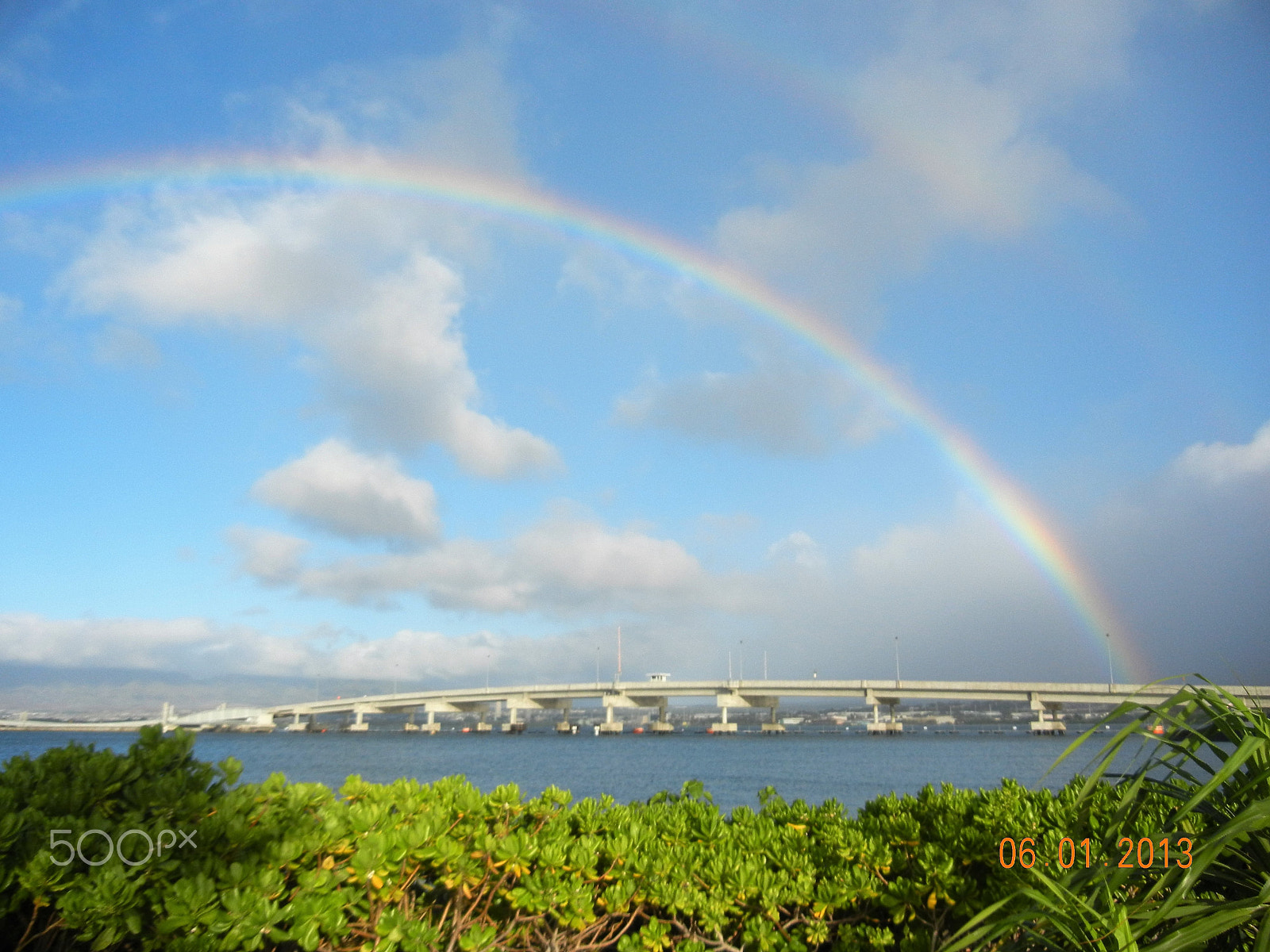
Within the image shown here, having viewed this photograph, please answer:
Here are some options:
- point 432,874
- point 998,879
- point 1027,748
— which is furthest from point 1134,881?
point 1027,748

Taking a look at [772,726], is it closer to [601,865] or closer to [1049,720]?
[1049,720]

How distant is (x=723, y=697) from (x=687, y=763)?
41955 millimetres

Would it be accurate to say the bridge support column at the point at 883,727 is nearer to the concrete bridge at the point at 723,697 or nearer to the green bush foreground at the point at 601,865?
the concrete bridge at the point at 723,697

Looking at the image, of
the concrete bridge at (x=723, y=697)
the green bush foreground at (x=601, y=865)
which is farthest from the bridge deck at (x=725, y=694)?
the green bush foreground at (x=601, y=865)

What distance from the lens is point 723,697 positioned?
110500mm

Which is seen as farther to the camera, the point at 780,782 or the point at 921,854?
the point at 780,782

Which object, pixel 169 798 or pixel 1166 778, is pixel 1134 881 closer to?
pixel 1166 778

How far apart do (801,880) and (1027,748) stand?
4324 inches

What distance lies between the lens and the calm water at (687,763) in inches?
1918

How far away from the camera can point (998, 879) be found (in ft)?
17.7

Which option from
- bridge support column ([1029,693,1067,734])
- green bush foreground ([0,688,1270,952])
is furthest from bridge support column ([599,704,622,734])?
green bush foreground ([0,688,1270,952])

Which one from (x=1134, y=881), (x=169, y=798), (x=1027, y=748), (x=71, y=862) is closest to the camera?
(x=1134, y=881)

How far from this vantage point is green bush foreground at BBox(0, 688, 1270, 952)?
138 inches

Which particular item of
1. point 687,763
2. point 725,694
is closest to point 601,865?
point 687,763
